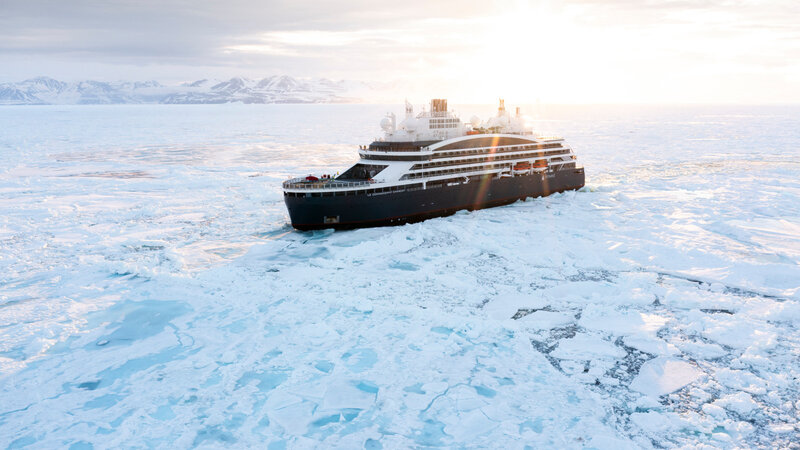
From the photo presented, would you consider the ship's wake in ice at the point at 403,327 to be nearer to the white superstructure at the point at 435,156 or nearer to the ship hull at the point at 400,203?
the ship hull at the point at 400,203

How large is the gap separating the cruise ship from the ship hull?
0.18ft

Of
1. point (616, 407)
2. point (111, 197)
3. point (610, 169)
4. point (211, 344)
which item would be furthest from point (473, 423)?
point (610, 169)

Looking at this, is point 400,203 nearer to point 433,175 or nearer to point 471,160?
point 433,175

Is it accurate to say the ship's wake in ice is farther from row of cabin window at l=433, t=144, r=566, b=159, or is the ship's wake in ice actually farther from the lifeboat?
the lifeboat

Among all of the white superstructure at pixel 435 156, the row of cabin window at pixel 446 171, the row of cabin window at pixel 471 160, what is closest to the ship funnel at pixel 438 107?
the white superstructure at pixel 435 156

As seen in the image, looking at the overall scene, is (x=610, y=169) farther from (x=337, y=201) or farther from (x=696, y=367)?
(x=696, y=367)

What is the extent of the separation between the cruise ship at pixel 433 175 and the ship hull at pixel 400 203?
5 centimetres

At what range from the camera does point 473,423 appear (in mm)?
11672

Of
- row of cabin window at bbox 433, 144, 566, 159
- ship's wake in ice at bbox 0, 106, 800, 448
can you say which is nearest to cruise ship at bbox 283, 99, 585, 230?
row of cabin window at bbox 433, 144, 566, 159

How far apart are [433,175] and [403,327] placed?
16.9 meters

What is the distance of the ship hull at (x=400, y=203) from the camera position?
27.5 metres

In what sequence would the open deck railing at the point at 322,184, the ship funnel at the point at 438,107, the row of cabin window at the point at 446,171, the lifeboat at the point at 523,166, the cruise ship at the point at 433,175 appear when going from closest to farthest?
1. the open deck railing at the point at 322,184
2. the cruise ship at the point at 433,175
3. the row of cabin window at the point at 446,171
4. the ship funnel at the point at 438,107
5. the lifeboat at the point at 523,166

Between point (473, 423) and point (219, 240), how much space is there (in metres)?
18.3

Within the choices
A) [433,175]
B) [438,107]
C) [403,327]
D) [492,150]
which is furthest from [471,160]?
[403,327]
